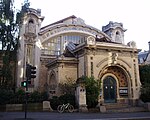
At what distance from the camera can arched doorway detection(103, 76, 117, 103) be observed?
25125mm

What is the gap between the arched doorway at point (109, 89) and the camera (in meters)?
25.1

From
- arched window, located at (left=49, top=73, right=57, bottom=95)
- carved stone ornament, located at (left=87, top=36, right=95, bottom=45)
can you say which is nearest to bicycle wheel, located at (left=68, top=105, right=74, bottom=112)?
arched window, located at (left=49, top=73, right=57, bottom=95)

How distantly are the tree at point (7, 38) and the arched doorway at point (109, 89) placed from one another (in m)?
11.2

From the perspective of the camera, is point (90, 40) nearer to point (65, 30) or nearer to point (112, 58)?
Answer: point (112, 58)

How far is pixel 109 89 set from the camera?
25.4m

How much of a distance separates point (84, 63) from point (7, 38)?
363 inches

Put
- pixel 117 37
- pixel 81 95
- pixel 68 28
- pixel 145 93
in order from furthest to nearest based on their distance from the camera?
pixel 117 37, pixel 68 28, pixel 145 93, pixel 81 95

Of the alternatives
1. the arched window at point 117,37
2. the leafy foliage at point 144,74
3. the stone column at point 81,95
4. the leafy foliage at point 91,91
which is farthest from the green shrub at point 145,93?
the arched window at point 117,37

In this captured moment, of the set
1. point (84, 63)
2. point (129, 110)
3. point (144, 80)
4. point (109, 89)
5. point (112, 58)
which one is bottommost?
point (129, 110)

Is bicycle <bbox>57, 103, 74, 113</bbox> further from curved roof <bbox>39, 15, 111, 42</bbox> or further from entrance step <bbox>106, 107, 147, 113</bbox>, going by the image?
curved roof <bbox>39, 15, 111, 42</bbox>

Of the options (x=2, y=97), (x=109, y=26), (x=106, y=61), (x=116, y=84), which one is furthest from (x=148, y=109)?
(x=109, y=26)

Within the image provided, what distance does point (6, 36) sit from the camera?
24.0 metres

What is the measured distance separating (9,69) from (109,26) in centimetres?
2164

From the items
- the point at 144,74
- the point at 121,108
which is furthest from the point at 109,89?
the point at 144,74
